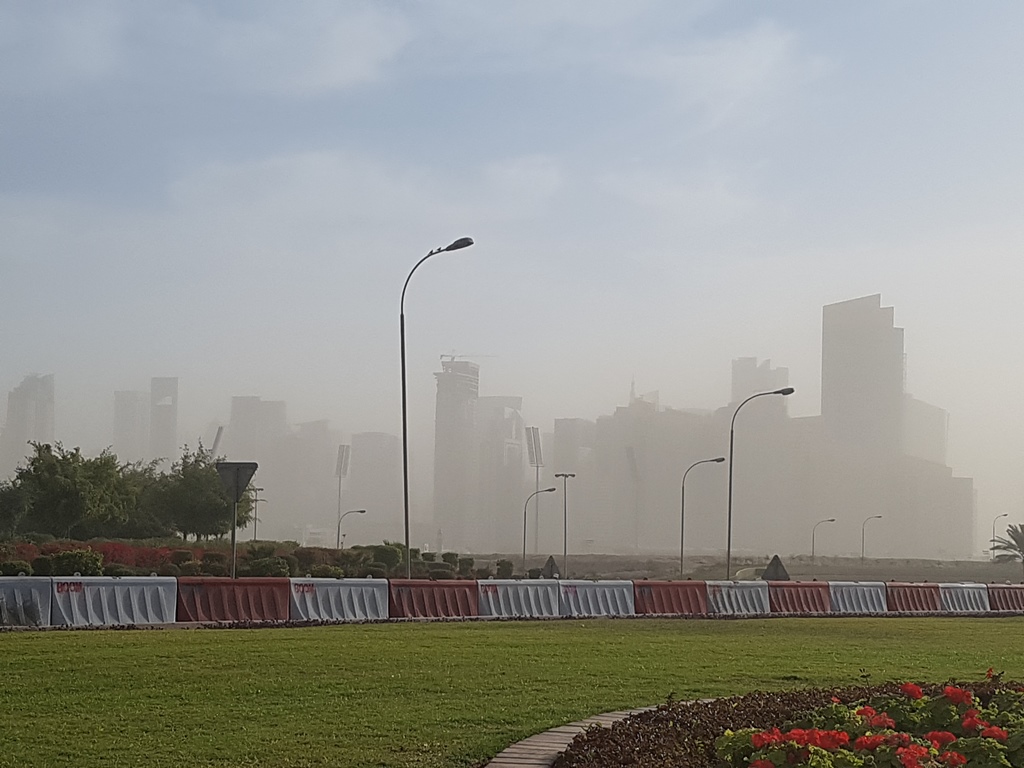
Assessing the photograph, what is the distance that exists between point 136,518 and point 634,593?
54435 mm

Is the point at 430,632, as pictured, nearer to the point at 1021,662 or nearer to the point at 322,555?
the point at 1021,662

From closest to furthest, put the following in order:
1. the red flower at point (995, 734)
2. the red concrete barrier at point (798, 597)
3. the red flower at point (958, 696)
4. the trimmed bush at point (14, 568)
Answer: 1. the red flower at point (995, 734)
2. the red flower at point (958, 696)
3. the red concrete barrier at point (798, 597)
4. the trimmed bush at point (14, 568)

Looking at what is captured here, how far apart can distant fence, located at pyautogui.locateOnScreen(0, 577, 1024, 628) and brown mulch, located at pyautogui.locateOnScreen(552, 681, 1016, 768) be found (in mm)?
15346

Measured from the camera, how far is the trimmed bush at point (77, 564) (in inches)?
1463

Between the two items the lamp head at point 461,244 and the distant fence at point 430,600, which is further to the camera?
the lamp head at point 461,244

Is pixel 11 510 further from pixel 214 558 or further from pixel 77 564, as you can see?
pixel 77 564

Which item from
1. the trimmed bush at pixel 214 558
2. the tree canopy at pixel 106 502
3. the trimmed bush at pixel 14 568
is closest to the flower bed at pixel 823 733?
the trimmed bush at pixel 14 568

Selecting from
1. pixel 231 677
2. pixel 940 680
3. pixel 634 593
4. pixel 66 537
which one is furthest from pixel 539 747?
pixel 66 537

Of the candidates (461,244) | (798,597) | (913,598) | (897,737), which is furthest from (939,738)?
(913,598)

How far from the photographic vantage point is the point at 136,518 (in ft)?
266

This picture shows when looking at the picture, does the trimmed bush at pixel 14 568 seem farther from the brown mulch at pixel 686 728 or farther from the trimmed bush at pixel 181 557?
the brown mulch at pixel 686 728

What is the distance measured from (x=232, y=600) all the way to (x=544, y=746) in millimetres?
17379

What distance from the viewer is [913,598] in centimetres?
3941

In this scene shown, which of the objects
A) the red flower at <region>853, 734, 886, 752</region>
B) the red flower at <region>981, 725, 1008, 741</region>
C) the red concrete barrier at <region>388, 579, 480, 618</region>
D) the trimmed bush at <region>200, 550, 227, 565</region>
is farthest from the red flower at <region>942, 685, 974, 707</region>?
the trimmed bush at <region>200, 550, 227, 565</region>
